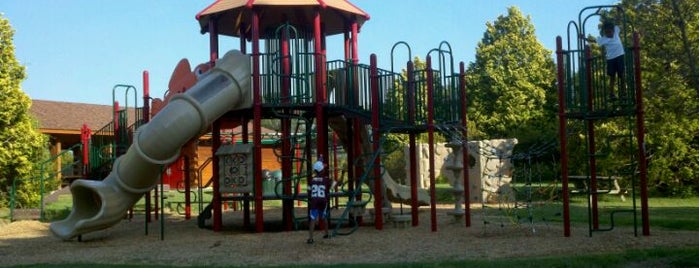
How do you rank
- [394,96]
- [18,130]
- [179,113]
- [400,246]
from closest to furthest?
[400,246], [179,113], [394,96], [18,130]

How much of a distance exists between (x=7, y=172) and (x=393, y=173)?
74.1 feet

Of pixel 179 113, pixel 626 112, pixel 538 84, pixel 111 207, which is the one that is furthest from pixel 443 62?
pixel 538 84

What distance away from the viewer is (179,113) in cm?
1410

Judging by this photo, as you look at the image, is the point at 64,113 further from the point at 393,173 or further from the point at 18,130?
the point at 393,173

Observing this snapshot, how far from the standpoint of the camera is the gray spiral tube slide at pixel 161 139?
14125 millimetres

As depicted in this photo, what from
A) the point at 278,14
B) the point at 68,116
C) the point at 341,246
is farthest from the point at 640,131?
the point at 68,116

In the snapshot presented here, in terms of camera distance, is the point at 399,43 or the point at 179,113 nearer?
the point at 179,113

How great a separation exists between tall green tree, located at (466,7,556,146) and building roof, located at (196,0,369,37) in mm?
26007

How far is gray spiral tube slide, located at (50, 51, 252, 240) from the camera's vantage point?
14125mm

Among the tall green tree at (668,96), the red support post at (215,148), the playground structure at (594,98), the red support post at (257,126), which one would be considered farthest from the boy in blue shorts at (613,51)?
the red support post at (215,148)

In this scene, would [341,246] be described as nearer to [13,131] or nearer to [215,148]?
[215,148]

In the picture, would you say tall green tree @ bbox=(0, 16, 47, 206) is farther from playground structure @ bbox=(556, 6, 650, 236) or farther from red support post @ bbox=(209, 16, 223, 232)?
playground structure @ bbox=(556, 6, 650, 236)

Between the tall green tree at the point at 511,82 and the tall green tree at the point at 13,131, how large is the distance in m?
24.9

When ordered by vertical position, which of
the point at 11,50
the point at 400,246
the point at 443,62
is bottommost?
the point at 400,246
